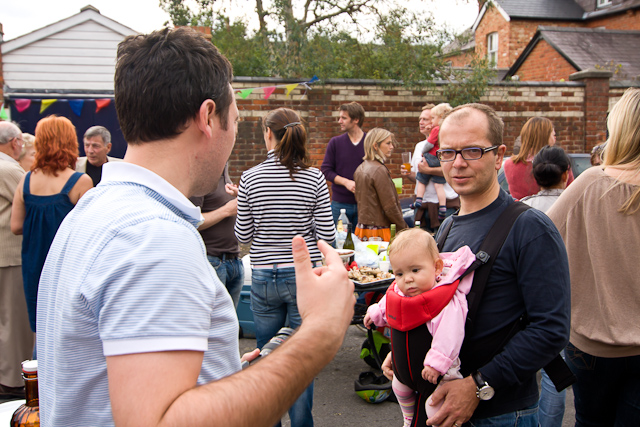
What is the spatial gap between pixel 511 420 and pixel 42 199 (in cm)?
362

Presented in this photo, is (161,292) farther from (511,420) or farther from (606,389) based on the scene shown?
(606,389)

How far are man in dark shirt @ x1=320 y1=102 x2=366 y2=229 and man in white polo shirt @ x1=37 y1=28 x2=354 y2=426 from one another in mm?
4954

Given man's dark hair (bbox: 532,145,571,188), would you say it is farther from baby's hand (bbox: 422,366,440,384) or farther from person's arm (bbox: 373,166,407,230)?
baby's hand (bbox: 422,366,440,384)

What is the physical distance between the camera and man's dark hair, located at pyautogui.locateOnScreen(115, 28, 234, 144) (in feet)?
3.53

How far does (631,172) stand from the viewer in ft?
6.99

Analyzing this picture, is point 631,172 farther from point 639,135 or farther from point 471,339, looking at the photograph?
point 471,339

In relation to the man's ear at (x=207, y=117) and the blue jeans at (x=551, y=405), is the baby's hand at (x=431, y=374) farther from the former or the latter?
the blue jeans at (x=551, y=405)

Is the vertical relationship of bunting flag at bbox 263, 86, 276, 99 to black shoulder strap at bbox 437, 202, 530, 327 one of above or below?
above

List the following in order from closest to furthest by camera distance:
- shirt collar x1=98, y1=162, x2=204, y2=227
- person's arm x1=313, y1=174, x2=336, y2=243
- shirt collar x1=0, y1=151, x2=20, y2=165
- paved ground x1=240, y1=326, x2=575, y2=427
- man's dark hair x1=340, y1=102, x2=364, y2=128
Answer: shirt collar x1=98, y1=162, x2=204, y2=227 → person's arm x1=313, y1=174, x2=336, y2=243 → paved ground x1=240, y1=326, x2=575, y2=427 → shirt collar x1=0, y1=151, x2=20, y2=165 → man's dark hair x1=340, y1=102, x2=364, y2=128

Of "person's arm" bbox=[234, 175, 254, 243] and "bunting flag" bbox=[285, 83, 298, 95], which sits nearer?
"person's arm" bbox=[234, 175, 254, 243]

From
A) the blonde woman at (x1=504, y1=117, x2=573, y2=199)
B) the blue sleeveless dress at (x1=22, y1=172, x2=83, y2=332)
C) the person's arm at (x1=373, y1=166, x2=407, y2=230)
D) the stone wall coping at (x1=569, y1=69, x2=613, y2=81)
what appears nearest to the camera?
the blue sleeveless dress at (x1=22, y1=172, x2=83, y2=332)

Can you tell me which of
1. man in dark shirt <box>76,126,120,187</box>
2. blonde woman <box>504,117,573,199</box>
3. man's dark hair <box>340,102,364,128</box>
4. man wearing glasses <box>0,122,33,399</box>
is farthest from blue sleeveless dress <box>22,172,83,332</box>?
blonde woman <box>504,117,573,199</box>

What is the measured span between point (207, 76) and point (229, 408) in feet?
2.35

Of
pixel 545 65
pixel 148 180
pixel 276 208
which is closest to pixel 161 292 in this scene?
pixel 148 180
